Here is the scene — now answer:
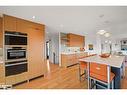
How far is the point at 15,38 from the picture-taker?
2912 millimetres

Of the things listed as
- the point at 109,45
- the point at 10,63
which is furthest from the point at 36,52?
the point at 109,45

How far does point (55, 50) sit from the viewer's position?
702 cm

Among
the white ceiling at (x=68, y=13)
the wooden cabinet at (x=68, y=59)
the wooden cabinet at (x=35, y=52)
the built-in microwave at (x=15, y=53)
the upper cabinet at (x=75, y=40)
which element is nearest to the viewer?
the white ceiling at (x=68, y=13)

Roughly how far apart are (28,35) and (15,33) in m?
0.45

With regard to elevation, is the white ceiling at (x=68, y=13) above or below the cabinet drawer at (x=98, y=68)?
above

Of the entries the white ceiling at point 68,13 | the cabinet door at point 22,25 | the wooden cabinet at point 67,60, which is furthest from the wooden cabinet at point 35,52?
the wooden cabinet at point 67,60

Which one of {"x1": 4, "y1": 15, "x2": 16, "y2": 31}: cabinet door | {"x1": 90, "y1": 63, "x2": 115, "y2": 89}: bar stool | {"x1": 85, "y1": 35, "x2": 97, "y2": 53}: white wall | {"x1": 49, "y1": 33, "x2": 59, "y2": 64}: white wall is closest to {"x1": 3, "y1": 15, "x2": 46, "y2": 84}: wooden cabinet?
{"x1": 4, "y1": 15, "x2": 16, "y2": 31}: cabinet door

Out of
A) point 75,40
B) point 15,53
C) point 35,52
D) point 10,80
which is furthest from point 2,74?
point 75,40

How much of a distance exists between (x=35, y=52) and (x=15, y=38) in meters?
0.85

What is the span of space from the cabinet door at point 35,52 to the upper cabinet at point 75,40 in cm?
252

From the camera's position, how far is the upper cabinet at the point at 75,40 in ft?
19.9

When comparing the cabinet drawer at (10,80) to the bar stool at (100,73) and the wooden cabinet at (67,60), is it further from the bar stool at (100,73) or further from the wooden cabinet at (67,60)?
the wooden cabinet at (67,60)
